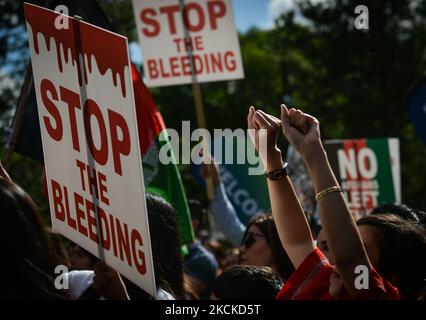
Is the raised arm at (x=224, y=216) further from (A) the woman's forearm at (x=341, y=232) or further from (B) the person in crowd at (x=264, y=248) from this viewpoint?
(A) the woman's forearm at (x=341, y=232)

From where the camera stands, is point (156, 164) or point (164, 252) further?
point (156, 164)

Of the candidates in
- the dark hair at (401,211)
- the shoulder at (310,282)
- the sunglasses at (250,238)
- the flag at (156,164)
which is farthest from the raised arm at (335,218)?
the flag at (156,164)

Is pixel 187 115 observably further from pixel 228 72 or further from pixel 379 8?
pixel 228 72

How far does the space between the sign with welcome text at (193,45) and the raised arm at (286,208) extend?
2.59m

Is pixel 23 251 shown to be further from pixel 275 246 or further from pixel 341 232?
pixel 275 246

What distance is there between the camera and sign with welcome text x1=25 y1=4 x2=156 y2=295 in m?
2.21

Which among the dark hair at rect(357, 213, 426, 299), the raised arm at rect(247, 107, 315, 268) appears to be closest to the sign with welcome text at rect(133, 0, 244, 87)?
the raised arm at rect(247, 107, 315, 268)

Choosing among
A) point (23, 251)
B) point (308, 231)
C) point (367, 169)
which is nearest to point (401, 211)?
point (308, 231)

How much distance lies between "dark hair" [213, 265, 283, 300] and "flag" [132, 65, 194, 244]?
1386mm

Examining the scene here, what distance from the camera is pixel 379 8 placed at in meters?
26.8

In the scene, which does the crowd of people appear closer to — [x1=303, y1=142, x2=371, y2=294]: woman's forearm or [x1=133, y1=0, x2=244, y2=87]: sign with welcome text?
[x1=303, y1=142, x2=371, y2=294]: woman's forearm

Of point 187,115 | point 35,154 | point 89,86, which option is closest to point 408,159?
point 187,115

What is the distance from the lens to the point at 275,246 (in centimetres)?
343

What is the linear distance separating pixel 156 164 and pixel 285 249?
5.82ft
